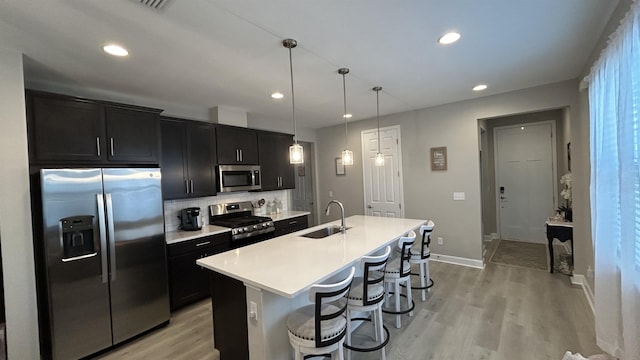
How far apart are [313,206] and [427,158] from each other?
281 cm

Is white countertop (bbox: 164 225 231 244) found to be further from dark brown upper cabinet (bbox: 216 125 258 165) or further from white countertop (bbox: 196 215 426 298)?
white countertop (bbox: 196 215 426 298)

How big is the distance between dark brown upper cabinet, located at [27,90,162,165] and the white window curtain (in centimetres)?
387

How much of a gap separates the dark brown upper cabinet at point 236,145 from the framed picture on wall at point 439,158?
10.0 feet

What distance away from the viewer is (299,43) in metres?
2.18

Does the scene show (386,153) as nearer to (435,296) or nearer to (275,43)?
(435,296)

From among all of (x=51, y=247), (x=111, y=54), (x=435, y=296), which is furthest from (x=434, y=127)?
(x=51, y=247)

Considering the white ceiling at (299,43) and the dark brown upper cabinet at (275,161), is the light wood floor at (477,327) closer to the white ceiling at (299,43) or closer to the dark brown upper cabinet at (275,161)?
the dark brown upper cabinet at (275,161)

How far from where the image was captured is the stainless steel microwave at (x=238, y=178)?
12.9 ft

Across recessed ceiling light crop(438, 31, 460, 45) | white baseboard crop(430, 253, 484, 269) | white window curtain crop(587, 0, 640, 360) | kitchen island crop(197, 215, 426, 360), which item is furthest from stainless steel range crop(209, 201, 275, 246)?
white window curtain crop(587, 0, 640, 360)

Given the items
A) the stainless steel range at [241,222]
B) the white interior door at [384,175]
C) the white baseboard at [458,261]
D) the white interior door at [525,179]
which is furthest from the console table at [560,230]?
the stainless steel range at [241,222]

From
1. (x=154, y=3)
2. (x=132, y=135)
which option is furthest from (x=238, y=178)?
(x=154, y=3)

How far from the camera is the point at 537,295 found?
321cm

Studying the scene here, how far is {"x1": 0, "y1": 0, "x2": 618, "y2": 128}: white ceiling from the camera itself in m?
1.74

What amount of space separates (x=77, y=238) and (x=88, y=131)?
978mm
